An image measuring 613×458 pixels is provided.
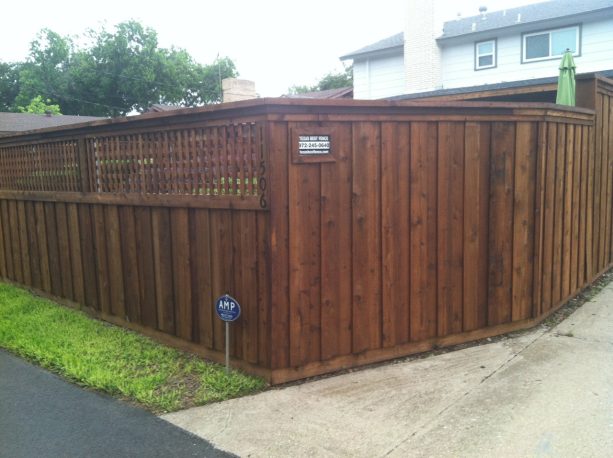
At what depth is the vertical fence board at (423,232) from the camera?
4.62m

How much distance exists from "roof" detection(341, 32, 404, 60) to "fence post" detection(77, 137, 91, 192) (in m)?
15.1

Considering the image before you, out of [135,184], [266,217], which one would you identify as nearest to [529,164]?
[266,217]

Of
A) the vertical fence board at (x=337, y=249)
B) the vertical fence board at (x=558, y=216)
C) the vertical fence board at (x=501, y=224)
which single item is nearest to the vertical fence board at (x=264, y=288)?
the vertical fence board at (x=337, y=249)

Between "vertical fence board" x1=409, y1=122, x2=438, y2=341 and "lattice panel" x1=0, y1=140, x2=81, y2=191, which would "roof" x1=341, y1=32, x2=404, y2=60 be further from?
"vertical fence board" x1=409, y1=122, x2=438, y2=341

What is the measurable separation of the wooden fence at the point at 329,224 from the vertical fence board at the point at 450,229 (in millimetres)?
14

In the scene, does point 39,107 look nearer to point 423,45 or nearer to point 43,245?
point 423,45

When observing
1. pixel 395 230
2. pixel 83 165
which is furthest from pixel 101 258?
pixel 395 230

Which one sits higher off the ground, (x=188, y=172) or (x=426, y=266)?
(x=188, y=172)

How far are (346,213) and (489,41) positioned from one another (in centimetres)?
1584

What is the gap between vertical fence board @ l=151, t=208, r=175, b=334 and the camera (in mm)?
5000

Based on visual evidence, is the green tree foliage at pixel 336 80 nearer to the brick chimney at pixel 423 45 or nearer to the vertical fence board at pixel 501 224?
the brick chimney at pixel 423 45

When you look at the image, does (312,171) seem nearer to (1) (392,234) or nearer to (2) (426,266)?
(1) (392,234)

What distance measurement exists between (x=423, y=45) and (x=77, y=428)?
17.2m

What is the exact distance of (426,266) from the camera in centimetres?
473
